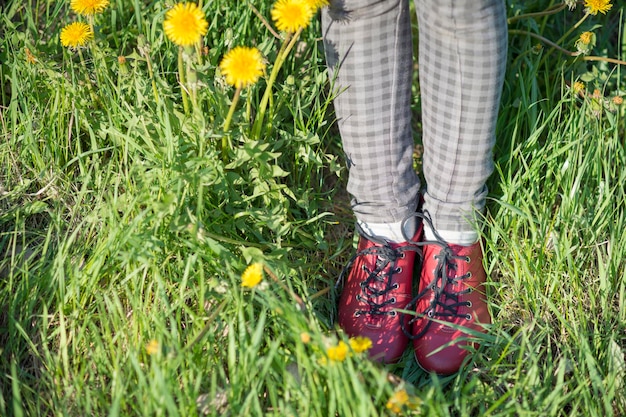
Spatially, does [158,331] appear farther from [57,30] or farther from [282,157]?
[57,30]

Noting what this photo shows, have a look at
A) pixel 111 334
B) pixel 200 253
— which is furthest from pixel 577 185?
pixel 111 334

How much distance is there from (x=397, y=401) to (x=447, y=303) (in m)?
0.44

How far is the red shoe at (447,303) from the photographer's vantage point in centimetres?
134

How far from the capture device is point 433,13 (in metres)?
1.14

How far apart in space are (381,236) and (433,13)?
0.54 metres

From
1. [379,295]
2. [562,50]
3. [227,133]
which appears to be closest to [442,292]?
[379,295]

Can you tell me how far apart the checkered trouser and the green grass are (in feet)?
0.37

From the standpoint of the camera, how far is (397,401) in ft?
3.38

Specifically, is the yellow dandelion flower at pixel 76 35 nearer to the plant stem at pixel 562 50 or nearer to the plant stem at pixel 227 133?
the plant stem at pixel 227 133

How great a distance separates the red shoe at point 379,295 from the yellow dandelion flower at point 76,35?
0.77 metres

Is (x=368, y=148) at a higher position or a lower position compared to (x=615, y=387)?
higher

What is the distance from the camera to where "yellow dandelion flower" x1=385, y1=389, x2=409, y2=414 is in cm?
103

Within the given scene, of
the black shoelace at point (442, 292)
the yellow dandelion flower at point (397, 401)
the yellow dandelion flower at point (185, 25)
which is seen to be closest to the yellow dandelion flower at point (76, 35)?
the yellow dandelion flower at point (185, 25)

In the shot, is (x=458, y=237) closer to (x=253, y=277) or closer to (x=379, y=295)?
(x=379, y=295)
